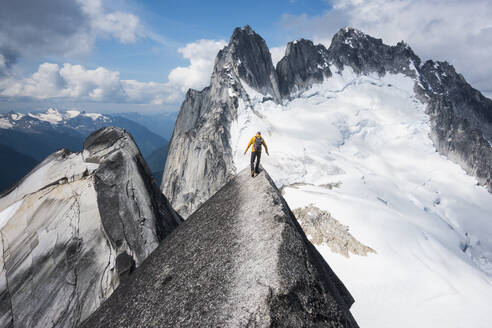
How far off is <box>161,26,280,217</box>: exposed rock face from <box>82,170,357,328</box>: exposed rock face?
59507 millimetres

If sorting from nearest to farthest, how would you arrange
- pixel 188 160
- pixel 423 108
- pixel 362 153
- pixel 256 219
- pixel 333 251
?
pixel 256 219
pixel 333 251
pixel 188 160
pixel 362 153
pixel 423 108

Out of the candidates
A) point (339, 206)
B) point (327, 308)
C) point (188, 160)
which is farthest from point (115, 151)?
point (188, 160)

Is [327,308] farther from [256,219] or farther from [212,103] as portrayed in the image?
[212,103]

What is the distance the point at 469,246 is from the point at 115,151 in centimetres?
9209

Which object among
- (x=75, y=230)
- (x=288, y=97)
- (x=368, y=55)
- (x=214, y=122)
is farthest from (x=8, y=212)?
(x=368, y=55)

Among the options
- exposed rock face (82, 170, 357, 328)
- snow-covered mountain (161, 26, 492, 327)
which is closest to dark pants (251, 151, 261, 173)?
exposed rock face (82, 170, 357, 328)

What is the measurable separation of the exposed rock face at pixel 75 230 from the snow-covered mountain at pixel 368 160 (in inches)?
1328

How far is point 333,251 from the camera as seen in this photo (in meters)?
39.7

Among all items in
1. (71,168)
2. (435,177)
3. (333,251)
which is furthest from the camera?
(435,177)

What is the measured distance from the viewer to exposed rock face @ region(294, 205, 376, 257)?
3941cm

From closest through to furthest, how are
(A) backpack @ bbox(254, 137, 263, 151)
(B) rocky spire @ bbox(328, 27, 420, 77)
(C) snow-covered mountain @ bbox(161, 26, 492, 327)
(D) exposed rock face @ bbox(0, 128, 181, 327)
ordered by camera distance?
(D) exposed rock face @ bbox(0, 128, 181, 327) < (A) backpack @ bbox(254, 137, 263, 151) < (C) snow-covered mountain @ bbox(161, 26, 492, 327) < (B) rocky spire @ bbox(328, 27, 420, 77)

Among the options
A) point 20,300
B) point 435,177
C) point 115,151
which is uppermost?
point 115,151

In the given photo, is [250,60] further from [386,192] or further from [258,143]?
[258,143]

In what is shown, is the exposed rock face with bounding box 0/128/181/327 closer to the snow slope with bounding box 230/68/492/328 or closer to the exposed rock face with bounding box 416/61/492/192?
the snow slope with bounding box 230/68/492/328
